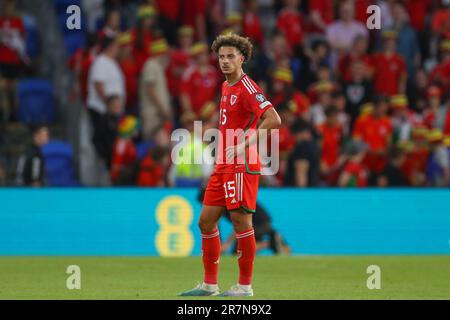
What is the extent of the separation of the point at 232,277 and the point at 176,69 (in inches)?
315

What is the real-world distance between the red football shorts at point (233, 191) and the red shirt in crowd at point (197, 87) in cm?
945

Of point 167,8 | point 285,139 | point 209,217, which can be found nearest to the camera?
point 209,217

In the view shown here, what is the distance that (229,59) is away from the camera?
11.5 metres

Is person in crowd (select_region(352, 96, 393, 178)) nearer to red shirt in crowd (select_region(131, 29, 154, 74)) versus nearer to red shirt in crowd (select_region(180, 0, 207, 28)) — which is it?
red shirt in crowd (select_region(180, 0, 207, 28))

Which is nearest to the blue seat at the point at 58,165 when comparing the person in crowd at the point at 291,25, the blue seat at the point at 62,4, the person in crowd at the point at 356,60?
the blue seat at the point at 62,4

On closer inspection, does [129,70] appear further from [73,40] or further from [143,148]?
[73,40]

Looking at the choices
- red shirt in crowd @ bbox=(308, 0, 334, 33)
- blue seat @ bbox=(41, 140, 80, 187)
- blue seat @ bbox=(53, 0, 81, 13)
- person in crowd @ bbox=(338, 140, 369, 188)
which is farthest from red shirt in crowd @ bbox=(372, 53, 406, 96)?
blue seat @ bbox=(41, 140, 80, 187)

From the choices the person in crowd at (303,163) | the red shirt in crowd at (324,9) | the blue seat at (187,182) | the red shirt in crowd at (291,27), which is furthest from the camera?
the red shirt in crowd at (324,9)

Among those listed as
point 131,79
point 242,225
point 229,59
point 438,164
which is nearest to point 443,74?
point 438,164

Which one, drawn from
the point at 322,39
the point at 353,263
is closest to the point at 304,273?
the point at 353,263

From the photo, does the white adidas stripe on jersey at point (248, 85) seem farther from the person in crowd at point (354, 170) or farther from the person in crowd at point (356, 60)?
the person in crowd at point (356, 60)

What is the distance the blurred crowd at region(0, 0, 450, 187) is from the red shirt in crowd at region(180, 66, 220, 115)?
2 centimetres

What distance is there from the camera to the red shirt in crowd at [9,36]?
21.4 meters
